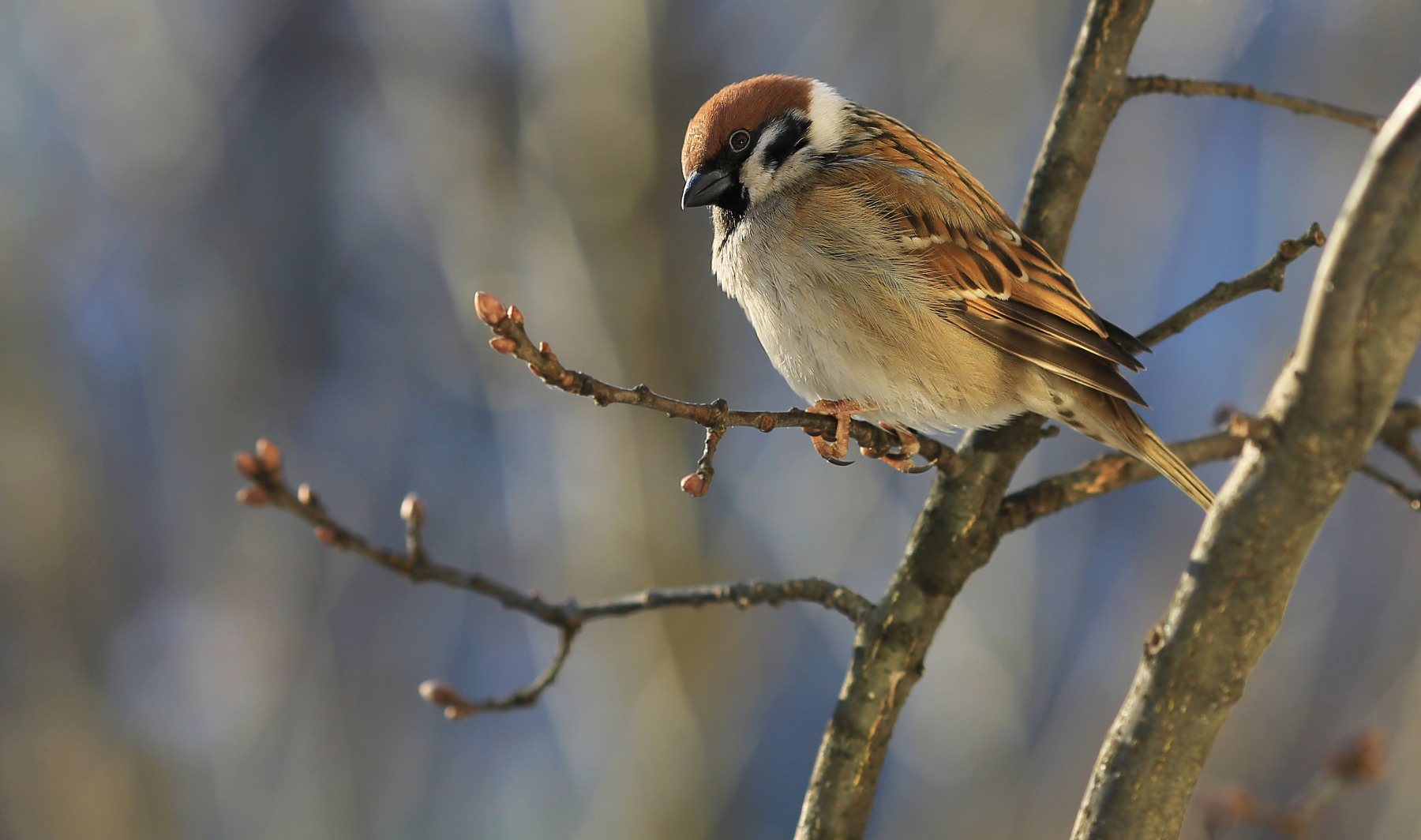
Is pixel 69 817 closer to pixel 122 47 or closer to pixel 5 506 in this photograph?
pixel 5 506

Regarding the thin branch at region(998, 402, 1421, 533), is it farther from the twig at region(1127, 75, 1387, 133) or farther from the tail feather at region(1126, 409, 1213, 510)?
the twig at region(1127, 75, 1387, 133)

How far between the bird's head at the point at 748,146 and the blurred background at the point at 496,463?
2.98 metres

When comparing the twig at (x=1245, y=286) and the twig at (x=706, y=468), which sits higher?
the twig at (x=1245, y=286)

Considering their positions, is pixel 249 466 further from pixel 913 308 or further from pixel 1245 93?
pixel 1245 93

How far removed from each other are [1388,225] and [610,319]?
→ 437cm

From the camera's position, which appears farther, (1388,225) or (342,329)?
(342,329)

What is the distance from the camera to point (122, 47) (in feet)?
18.6

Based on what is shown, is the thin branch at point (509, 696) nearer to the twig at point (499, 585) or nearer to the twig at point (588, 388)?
the twig at point (499, 585)

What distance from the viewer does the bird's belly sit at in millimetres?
1793

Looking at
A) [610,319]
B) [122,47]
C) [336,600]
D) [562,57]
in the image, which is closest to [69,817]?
[336,600]

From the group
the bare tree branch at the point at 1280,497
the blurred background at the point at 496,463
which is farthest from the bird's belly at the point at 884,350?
the blurred background at the point at 496,463

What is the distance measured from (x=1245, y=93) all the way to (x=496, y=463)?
491 cm

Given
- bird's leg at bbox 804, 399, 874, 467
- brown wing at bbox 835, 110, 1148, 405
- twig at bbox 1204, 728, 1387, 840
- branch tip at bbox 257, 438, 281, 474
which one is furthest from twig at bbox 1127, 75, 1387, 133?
branch tip at bbox 257, 438, 281, 474

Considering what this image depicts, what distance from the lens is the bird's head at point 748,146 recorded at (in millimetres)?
1967
